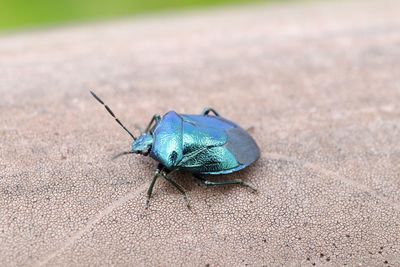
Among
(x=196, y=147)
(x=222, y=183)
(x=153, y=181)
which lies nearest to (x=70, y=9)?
(x=196, y=147)

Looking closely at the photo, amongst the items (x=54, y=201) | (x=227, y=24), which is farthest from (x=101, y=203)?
(x=227, y=24)

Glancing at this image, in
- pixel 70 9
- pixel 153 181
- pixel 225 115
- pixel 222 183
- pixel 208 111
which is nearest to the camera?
pixel 153 181

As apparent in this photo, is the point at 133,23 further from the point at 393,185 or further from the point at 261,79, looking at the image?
the point at 393,185

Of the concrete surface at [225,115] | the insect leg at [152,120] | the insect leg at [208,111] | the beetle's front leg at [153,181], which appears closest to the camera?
the concrete surface at [225,115]

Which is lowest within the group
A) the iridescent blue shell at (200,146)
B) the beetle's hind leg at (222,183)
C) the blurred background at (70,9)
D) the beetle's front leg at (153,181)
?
the beetle's hind leg at (222,183)

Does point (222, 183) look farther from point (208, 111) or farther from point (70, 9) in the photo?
point (70, 9)

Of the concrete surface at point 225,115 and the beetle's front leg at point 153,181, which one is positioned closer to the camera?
the concrete surface at point 225,115

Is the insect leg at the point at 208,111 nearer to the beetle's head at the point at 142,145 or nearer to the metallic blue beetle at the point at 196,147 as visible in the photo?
the metallic blue beetle at the point at 196,147

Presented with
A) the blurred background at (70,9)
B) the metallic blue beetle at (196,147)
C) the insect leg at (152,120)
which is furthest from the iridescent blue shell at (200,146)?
the blurred background at (70,9)
